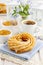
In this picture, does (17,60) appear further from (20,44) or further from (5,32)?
Answer: (5,32)

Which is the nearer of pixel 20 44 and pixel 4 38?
pixel 20 44

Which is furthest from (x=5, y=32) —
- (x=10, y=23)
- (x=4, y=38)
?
(x=10, y=23)

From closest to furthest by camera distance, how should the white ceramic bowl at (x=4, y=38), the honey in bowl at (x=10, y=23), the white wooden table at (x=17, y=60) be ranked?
the white wooden table at (x=17, y=60) < the white ceramic bowl at (x=4, y=38) < the honey in bowl at (x=10, y=23)

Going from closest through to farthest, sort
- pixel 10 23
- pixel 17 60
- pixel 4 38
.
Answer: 1. pixel 17 60
2. pixel 4 38
3. pixel 10 23

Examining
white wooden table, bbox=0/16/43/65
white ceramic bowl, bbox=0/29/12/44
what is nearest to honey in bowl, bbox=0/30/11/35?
white ceramic bowl, bbox=0/29/12/44

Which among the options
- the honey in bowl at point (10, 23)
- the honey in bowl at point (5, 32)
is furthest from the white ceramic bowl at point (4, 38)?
the honey in bowl at point (10, 23)

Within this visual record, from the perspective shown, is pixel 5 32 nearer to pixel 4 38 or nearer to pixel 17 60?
pixel 4 38

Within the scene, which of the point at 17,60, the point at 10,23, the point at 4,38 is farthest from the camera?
the point at 10,23

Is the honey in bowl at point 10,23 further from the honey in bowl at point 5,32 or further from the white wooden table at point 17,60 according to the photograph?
the white wooden table at point 17,60

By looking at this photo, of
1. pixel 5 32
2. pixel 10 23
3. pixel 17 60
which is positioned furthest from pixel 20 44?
pixel 10 23

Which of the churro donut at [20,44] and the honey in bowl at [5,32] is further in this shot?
the honey in bowl at [5,32]

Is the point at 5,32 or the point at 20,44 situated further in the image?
the point at 5,32
